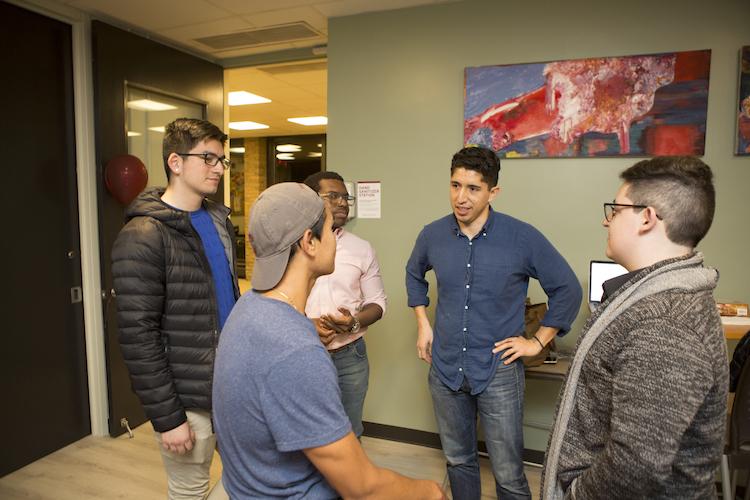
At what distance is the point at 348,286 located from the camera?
2.16m

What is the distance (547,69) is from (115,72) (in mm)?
2691

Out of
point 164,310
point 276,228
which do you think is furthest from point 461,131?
point 276,228

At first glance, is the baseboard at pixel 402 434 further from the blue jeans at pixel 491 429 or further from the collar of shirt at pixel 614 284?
the collar of shirt at pixel 614 284

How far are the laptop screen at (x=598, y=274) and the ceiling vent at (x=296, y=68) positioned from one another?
2.64 m

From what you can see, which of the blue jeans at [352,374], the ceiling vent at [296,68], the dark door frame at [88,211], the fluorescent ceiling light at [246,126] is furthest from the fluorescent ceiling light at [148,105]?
the fluorescent ceiling light at [246,126]

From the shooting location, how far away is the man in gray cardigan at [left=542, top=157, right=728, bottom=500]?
923mm

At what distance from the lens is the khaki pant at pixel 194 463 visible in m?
1.66

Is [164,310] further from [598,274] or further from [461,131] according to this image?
[598,274]

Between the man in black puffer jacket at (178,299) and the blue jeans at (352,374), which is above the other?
the man in black puffer jacket at (178,299)

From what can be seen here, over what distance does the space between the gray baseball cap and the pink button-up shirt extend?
3.30ft

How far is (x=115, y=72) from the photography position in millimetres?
3098

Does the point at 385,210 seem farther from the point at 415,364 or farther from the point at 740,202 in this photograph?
the point at 740,202

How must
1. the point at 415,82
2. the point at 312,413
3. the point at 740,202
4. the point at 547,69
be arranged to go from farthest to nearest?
the point at 415,82 → the point at 547,69 → the point at 740,202 → the point at 312,413

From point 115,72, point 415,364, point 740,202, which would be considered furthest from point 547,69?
point 115,72
